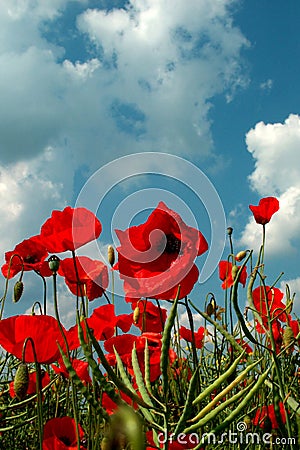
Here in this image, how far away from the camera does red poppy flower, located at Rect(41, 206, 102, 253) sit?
1.51m

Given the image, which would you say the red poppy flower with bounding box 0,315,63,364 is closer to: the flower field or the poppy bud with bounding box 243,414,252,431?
the flower field

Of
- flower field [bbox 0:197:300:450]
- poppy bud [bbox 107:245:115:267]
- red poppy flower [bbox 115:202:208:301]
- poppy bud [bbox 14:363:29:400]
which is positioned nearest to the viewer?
flower field [bbox 0:197:300:450]

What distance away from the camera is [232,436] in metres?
1.36

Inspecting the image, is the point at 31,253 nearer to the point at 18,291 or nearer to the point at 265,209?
the point at 18,291

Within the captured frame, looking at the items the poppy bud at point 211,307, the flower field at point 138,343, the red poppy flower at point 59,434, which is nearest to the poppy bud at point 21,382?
the flower field at point 138,343

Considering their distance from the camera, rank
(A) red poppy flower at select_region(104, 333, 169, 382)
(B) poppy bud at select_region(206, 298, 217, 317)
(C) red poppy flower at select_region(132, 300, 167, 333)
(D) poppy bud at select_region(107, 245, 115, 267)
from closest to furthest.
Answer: (A) red poppy flower at select_region(104, 333, 169, 382) < (C) red poppy flower at select_region(132, 300, 167, 333) < (D) poppy bud at select_region(107, 245, 115, 267) < (B) poppy bud at select_region(206, 298, 217, 317)

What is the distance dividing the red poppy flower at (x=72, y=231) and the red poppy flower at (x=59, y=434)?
1.59ft

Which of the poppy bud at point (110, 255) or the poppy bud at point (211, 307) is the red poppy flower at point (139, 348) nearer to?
the poppy bud at point (110, 255)

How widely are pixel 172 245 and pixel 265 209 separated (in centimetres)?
126

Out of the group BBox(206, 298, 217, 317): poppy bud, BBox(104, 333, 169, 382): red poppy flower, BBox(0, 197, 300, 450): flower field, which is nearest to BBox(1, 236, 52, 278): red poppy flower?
BBox(0, 197, 300, 450): flower field

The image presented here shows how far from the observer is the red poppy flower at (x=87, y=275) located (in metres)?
1.71

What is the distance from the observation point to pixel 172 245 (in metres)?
1.15

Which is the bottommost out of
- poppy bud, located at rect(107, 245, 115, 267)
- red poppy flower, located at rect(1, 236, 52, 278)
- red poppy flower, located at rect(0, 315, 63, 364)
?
red poppy flower, located at rect(0, 315, 63, 364)

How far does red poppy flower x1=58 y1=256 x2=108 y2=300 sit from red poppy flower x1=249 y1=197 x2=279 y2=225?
808 millimetres
